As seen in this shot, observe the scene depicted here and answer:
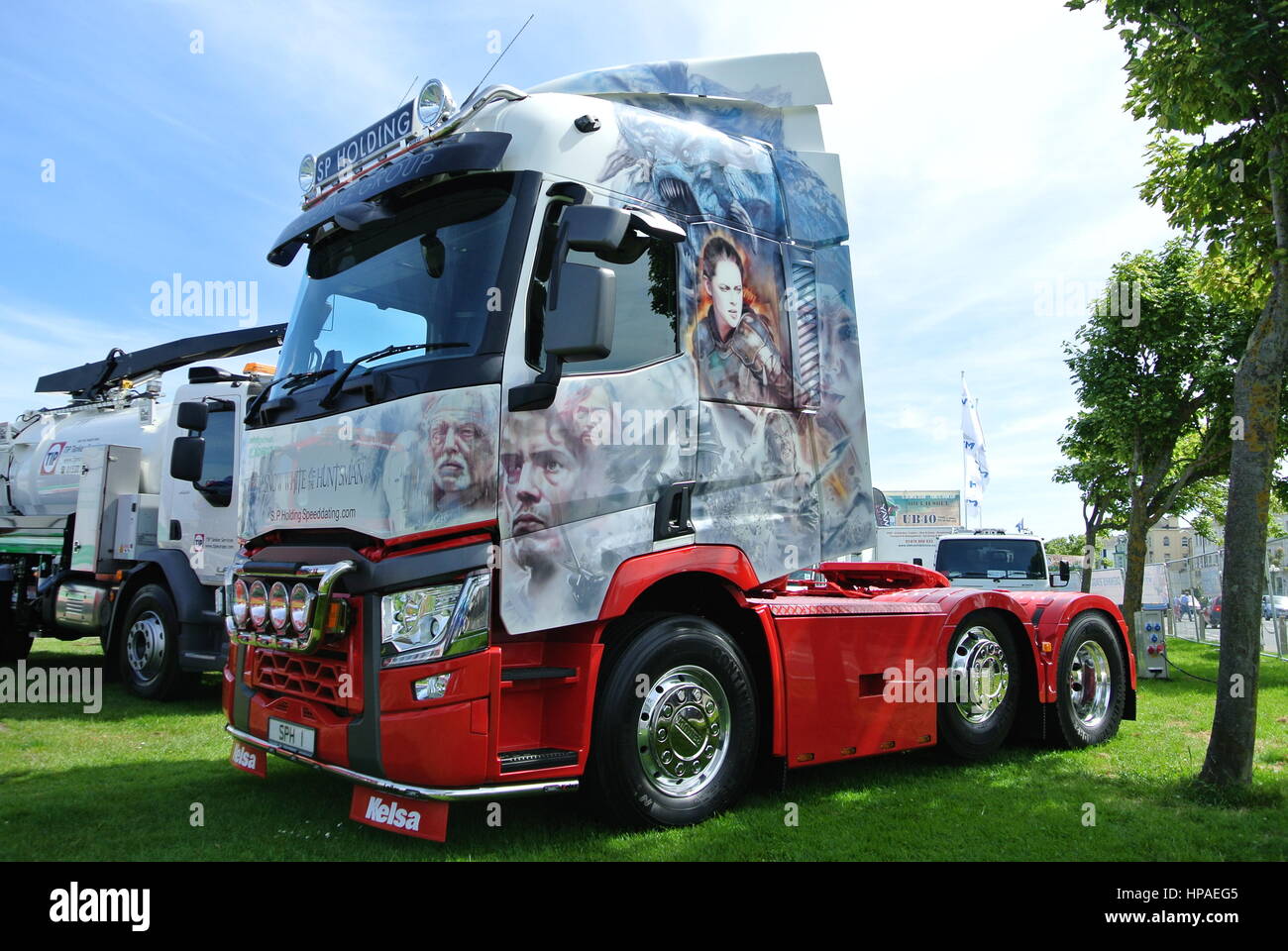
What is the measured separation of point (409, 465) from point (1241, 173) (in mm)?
5879

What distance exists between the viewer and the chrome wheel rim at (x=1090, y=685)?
24.7 feet

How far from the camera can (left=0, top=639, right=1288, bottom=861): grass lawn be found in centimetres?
459

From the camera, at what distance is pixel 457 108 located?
16.2 feet

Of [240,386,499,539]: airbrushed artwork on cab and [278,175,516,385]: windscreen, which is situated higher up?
[278,175,516,385]: windscreen

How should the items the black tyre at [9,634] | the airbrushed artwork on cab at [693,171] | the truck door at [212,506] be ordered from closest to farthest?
the airbrushed artwork on cab at [693,171] < the truck door at [212,506] < the black tyre at [9,634]

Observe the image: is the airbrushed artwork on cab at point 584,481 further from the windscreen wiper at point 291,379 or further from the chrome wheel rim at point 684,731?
the windscreen wiper at point 291,379

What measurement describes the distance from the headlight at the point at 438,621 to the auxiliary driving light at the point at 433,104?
95.6 inches

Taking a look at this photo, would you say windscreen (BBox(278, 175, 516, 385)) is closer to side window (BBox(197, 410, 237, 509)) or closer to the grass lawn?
the grass lawn

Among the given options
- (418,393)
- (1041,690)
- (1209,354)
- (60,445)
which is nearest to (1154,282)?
(1209,354)

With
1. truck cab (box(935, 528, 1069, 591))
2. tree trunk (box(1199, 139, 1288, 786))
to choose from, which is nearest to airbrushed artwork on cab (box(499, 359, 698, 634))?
tree trunk (box(1199, 139, 1288, 786))

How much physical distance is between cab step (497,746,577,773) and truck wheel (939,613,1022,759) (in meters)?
3.14

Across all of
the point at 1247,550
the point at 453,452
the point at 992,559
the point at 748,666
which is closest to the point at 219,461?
the point at 453,452

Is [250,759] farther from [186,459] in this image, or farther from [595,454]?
[186,459]

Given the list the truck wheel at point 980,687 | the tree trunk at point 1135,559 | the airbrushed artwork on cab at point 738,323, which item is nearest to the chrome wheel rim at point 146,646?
the airbrushed artwork on cab at point 738,323
